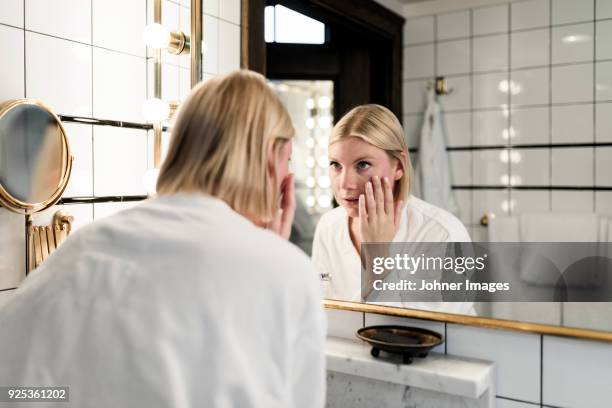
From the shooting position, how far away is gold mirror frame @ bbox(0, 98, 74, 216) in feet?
3.71

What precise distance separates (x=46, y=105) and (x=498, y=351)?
1103mm

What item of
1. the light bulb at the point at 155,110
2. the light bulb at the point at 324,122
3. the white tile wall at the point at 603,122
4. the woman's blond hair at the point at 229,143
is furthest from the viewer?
the light bulb at the point at 155,110

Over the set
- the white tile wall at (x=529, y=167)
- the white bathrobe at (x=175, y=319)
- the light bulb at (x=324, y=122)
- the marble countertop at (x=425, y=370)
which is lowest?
the marble countertop at (x=425, y=370)

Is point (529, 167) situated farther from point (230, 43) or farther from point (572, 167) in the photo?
point (230, 43)

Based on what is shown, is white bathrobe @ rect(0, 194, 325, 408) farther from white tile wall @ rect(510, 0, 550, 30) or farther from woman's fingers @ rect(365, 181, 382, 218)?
white tile wall @ rect(510, 0, 550, 30)

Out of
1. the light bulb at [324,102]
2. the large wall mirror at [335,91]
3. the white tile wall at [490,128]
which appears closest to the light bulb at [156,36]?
the large wall mirror at [335,91]

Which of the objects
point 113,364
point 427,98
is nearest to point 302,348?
point 113,364

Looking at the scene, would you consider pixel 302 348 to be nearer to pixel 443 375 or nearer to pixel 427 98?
pixel 443 375

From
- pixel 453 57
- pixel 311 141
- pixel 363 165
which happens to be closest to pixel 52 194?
pixel 311 141

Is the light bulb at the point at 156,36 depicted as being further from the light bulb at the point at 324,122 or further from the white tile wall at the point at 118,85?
the light bulb at the point at 324,122

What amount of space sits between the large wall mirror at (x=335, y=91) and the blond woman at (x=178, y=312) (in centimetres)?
→ 50

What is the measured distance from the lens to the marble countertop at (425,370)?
1058 millimetres

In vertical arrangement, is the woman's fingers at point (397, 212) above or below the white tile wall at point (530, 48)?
below

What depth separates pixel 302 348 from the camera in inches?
28.6
